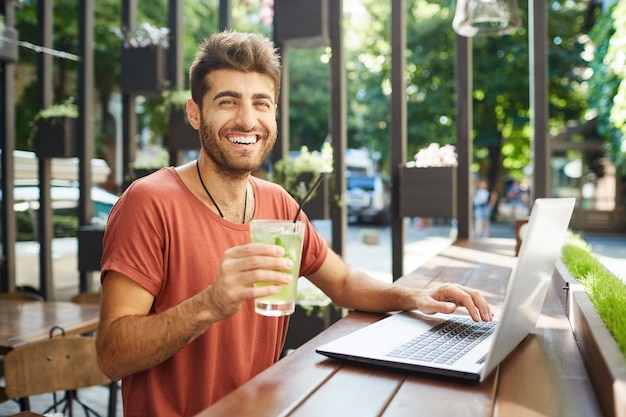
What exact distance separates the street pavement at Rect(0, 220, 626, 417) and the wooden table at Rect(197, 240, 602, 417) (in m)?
1.00

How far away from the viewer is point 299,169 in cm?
374

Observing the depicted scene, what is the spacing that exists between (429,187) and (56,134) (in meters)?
2.75

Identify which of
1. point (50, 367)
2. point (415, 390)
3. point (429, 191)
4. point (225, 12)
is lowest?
point (50, 367)

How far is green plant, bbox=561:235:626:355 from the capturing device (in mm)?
1047

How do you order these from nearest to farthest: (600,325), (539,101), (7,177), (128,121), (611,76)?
(600,325) < (539,101) < (128,121) < (7,177) < (611,76)

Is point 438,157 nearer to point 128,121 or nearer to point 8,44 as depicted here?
point 128,121

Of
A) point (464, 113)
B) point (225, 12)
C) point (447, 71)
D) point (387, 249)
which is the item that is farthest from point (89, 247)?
point (447, 71)

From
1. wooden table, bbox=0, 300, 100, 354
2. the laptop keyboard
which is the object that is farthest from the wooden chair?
the laptop keyboard

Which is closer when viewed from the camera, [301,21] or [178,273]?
[178,273]

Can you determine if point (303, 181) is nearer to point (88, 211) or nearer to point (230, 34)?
point (88, 211)

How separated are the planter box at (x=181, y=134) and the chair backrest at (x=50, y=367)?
201 cm

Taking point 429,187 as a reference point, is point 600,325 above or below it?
below

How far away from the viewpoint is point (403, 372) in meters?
1.08

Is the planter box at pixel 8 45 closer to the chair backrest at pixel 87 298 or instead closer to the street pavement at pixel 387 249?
the chair backrest at pixel 87 298
